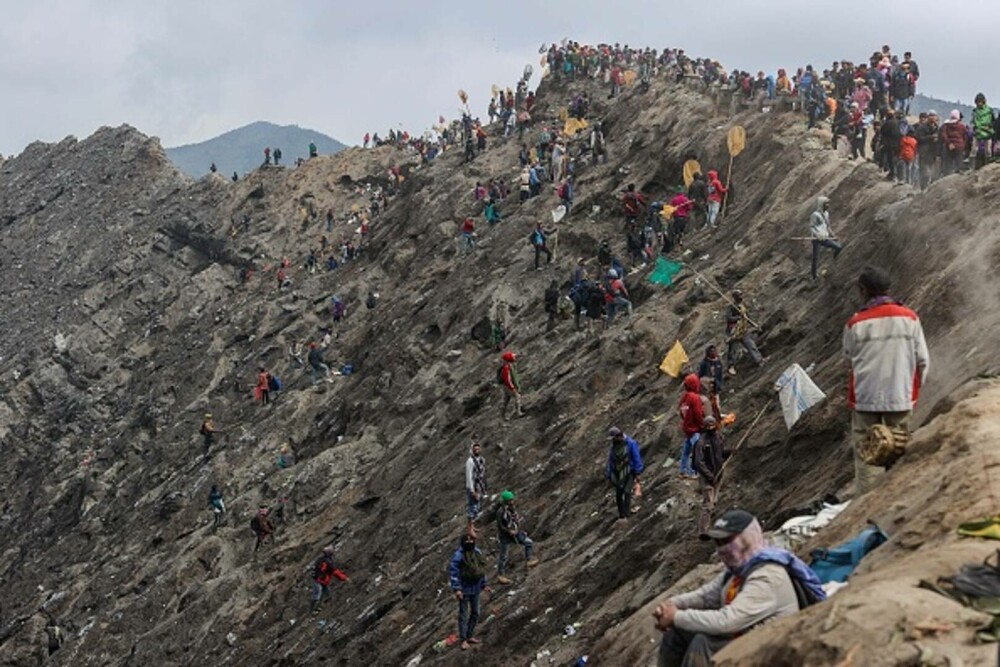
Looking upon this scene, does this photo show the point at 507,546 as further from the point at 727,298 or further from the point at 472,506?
the point at 727,298

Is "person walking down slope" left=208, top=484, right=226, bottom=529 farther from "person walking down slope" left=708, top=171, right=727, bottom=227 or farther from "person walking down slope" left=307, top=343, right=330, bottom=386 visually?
"person walking down slope" left=708, top=171, right=727, bottom=227

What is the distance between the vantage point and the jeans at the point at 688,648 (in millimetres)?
6094

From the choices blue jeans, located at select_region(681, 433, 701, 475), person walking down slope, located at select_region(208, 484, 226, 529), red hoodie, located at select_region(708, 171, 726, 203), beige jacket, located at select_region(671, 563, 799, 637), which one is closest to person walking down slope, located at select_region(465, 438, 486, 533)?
blue jeans, located at select_region(681, 433, 701, 475)

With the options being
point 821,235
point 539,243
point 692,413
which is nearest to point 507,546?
point 692,413

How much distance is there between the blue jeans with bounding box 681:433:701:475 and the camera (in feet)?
45.0

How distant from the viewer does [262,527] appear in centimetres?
3044

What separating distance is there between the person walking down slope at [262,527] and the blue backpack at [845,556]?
2426 cm

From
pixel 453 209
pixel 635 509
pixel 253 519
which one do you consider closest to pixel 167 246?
pixel 453 209

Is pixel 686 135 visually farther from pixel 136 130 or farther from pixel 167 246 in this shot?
pixel 136 130

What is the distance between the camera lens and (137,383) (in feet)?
176

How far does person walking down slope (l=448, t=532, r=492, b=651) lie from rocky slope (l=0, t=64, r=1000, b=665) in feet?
1.10

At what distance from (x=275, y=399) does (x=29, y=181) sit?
4599 centimetres

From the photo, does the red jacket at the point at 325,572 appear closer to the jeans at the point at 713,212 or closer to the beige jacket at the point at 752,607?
the jeans at the point at 713,212

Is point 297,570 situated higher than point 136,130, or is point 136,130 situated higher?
point 136,130
